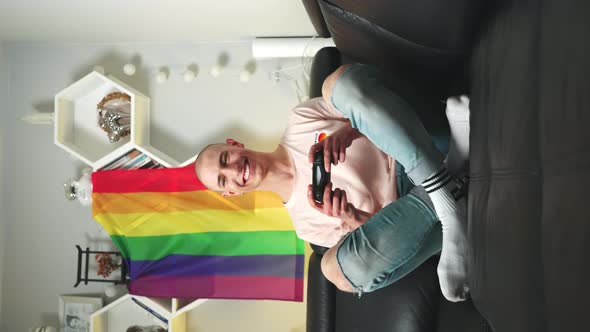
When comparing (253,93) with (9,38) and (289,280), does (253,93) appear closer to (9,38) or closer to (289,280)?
(289,280)

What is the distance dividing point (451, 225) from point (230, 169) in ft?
2.68

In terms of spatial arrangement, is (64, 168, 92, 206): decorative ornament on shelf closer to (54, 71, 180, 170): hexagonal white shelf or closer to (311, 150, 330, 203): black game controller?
(54, 71, 180, 170): hexagonal white shelf

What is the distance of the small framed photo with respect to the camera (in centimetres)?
231

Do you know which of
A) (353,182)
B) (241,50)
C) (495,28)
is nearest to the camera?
(495,28)

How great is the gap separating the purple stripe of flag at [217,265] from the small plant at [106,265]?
219mm

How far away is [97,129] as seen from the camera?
2344 millimetres

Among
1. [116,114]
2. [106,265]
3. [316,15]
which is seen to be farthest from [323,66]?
[106,265]

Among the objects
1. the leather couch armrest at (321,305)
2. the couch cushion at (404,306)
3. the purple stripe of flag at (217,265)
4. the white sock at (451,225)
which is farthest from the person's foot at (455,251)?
the purple stripe of flag at (217,265)

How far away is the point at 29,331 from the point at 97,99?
118cm

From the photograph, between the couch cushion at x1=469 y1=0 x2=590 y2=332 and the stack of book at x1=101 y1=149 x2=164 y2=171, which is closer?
the couch cushion at x1=469 y1=0 x2=590 y2=332

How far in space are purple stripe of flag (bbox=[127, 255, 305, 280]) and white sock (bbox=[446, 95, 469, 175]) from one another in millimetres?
1138

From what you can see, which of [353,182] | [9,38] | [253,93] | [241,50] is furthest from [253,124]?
[9,38]

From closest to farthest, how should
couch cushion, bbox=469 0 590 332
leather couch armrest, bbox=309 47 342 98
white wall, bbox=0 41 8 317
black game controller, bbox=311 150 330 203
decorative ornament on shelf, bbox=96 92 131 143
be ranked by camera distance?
couch cushion, bbox=469 0 590 332, black game controller, bbox=311 150 330 203, leather couch armrest, bbox=309 47 342 98, decorative ornament on shelf, bbox=96 92 131 143, white wall, bbox=0 41 8 317

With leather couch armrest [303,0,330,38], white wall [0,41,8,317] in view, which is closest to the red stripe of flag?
white wall [0,41,8,317]
